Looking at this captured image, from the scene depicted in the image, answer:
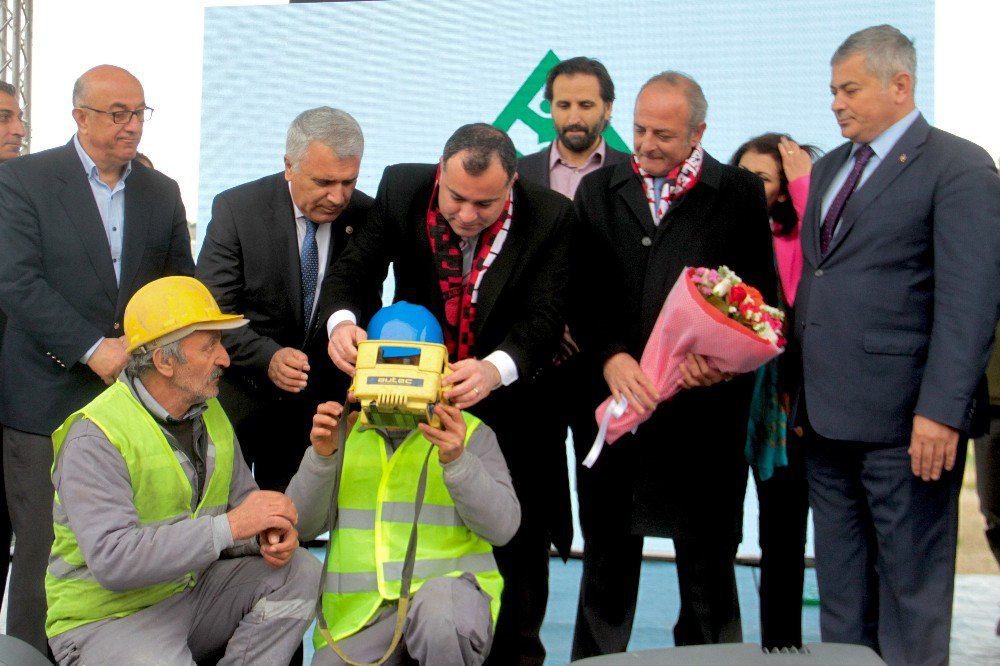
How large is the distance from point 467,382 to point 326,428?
0.37 m

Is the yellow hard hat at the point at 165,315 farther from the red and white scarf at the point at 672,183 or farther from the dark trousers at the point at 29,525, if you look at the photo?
the red and white scarf at the point at 672,183

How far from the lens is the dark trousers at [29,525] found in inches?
133

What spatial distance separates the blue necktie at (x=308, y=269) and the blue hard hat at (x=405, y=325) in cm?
62

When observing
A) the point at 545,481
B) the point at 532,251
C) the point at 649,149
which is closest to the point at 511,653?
the point at 545,481

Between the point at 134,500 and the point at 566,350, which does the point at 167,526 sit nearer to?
the point at 134,500

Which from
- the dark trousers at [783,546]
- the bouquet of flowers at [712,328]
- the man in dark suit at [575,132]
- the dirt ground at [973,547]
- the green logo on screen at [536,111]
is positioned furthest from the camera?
the dirt ground at [973,547]

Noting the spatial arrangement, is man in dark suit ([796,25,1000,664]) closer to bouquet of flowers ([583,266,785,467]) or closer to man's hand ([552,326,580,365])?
bouquet of flowers ([583,266,785,467])

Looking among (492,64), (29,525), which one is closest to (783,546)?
(29,525)

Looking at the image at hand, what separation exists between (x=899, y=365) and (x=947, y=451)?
26cm

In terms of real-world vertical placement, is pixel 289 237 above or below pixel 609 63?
below

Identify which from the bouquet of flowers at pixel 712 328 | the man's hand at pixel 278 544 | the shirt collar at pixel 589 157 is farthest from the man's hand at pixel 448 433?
the shirt collar at pixel 589 157

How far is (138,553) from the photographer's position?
2.49m

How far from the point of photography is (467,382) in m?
2.71

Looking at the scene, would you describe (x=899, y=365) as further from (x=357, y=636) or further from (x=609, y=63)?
(x=609, y=63)
